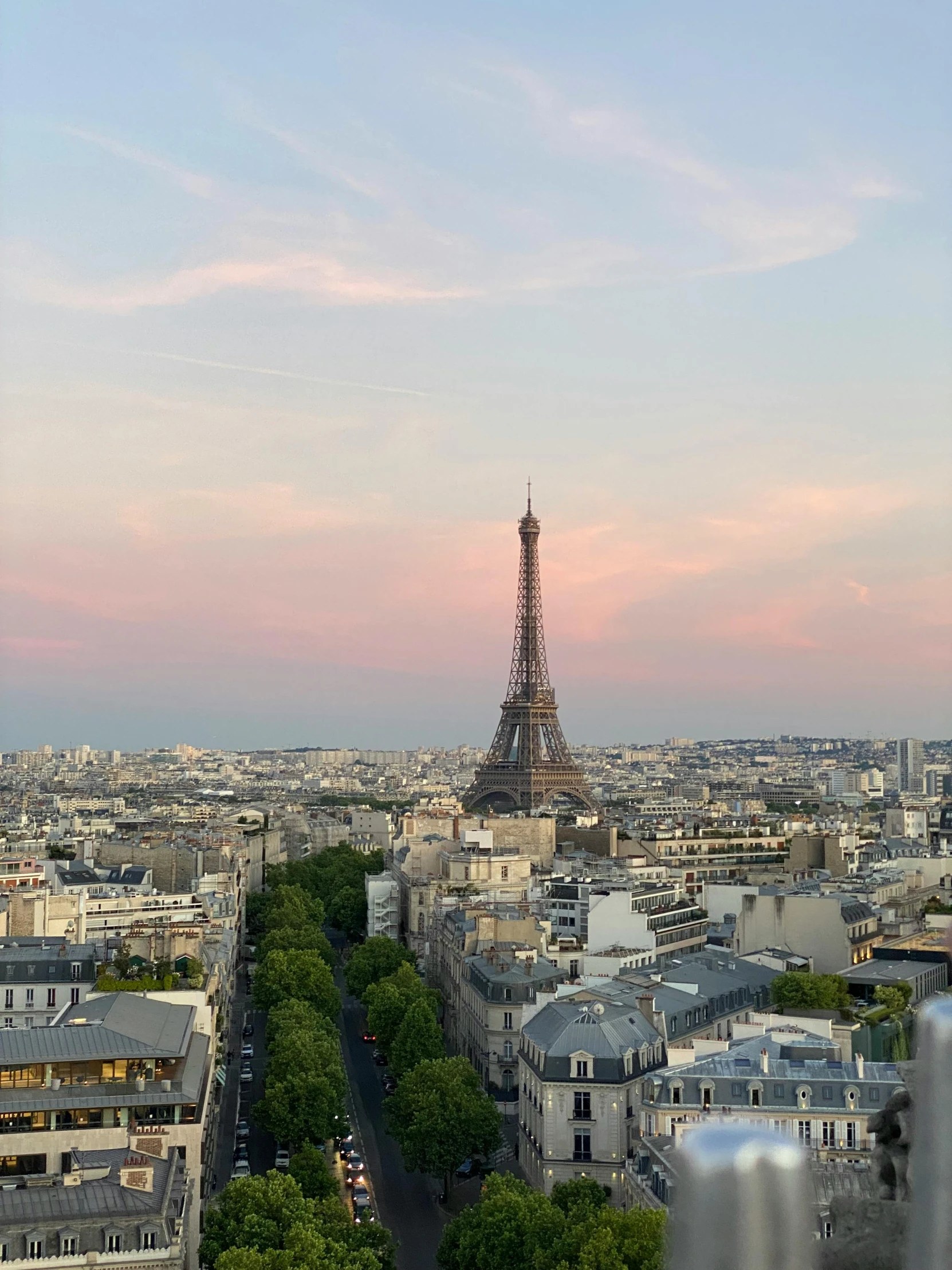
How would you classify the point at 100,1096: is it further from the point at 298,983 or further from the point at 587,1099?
the point at 298,983

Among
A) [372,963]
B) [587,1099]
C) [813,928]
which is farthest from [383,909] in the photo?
[587,1099]

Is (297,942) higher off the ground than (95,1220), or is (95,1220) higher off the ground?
(95,1220)

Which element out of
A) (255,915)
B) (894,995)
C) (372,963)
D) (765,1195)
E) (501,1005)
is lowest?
(255,915)

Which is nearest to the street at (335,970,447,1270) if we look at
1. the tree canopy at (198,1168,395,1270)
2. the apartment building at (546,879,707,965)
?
the tree canopy at (198,1168,395,1270)

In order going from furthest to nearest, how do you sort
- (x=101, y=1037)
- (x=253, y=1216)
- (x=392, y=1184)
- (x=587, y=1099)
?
(x=392, y=1184) → (x=587, y=1099) → (x=101, y=1037) → (x=253, y=1216)

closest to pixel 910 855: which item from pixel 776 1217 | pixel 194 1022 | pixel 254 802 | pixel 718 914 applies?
pixel 718 914

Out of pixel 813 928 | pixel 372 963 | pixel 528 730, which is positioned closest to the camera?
pixel 813 928

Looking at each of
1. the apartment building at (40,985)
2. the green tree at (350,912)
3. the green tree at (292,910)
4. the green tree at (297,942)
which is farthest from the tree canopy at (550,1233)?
the green tree at (350,912)

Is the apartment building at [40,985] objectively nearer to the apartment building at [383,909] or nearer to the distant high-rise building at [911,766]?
the apartment building at [383,909]
